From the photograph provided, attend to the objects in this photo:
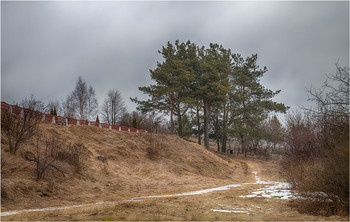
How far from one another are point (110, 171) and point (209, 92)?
21580 millimetres

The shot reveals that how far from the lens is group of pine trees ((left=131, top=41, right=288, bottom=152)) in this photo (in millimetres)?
38094

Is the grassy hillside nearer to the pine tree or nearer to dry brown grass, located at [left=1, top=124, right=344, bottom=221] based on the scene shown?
dry brown grass, located at [left=1, top=124, right=344, bottom=221]

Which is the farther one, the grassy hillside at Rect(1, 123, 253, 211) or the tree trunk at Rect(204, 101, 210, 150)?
the tree trunk at Rect(204, 101, 210, 150)

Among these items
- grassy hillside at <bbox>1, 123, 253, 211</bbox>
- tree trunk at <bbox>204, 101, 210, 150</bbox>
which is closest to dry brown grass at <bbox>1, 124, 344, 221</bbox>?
grassy hillside at <bbox>1, 123, 253, 211</bbox>

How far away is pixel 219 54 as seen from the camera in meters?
44.4

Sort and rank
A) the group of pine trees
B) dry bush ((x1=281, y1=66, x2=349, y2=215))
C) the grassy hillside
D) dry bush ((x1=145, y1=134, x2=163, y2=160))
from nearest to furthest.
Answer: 1. dry bush ((x1=281, y1=66, x2=349, y2=215))
2. the grassy hillside
3. dry bush ((x1=145, y1=134, x2=163, y2=160))
4. the group of pine trees

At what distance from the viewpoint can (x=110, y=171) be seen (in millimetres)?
19281

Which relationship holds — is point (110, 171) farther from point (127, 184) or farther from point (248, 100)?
point (248, 100)

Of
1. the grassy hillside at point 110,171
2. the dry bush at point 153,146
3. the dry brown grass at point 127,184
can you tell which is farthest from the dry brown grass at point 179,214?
the dry bush at point 153,146

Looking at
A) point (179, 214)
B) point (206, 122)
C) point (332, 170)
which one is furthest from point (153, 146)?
point (332, 170)

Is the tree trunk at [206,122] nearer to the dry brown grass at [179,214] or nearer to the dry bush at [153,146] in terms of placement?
the dry bush at [153,146]

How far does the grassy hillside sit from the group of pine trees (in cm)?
774

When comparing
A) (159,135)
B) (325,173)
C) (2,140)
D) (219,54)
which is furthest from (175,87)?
(325,173)

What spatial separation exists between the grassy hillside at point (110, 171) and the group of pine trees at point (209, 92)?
7.74m
